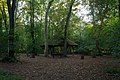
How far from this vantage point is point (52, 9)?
1537 inches

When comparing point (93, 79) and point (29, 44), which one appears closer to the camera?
point (93, 79)

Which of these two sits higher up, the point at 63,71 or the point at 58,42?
the point at 58,42

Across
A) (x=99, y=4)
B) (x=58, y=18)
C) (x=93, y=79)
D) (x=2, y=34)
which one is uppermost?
(x=58, y=18)

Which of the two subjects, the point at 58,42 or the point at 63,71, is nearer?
the point at 63,71

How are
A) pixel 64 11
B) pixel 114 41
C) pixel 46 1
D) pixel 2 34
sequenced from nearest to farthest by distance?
1. pixel 114 41
2. pixel 2 34
3. pixel 46 1
4. pixel 64 11

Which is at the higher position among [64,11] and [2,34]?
[64,11]

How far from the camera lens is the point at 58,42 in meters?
31.6

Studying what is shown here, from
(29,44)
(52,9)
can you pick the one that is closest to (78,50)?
(52,9)

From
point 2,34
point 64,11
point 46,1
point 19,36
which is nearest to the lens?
point 2,34

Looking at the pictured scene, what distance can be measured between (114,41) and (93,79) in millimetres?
2306

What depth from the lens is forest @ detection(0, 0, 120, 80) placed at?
11227 millimetres

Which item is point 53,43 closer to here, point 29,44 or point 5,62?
point 29,44

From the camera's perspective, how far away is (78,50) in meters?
44.5

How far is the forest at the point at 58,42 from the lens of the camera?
11.2 m
